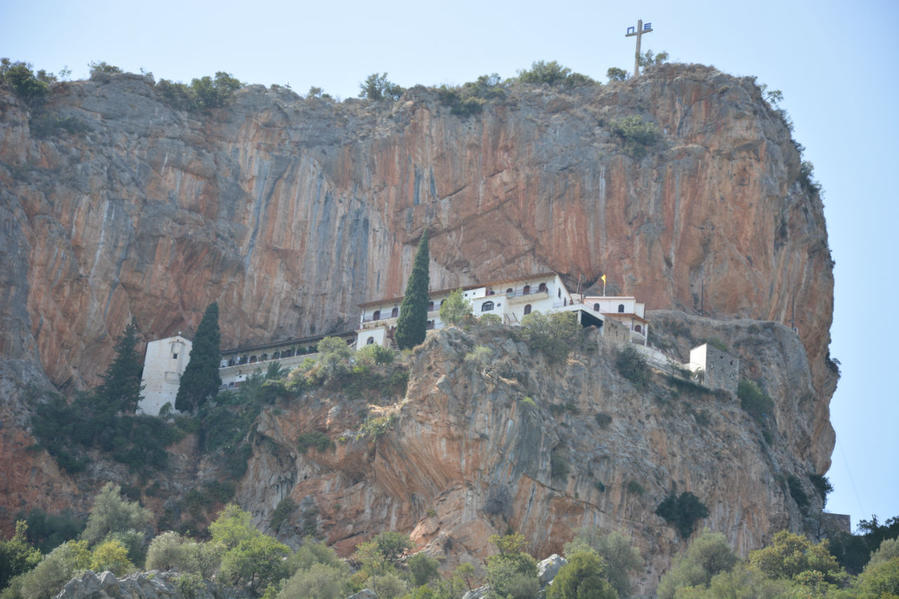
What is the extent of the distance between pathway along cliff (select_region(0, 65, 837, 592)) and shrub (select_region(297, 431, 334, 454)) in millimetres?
14410

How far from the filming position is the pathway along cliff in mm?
71812

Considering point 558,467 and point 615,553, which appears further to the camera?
point 558,467

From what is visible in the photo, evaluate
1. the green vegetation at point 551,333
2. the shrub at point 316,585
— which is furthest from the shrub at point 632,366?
the shrub at point 316,585

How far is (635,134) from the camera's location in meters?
78.4

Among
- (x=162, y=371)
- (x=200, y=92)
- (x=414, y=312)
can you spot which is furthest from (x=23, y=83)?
(x=414, y=312)

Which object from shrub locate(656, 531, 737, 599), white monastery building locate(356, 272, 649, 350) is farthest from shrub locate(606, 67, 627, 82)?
shrub locate(656, 531, 737, 599)

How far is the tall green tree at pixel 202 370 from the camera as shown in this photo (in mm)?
67812

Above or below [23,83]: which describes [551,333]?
below

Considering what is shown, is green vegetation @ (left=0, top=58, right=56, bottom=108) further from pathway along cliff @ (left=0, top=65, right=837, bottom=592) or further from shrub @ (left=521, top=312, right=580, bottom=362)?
shrub @ (left=521, top=312, right=580, bottom=362)

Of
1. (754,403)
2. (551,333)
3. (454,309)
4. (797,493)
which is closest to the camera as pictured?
(551,333)

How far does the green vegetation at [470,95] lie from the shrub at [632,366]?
2290 centimetres

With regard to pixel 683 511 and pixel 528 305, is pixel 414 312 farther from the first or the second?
pixel 683 511

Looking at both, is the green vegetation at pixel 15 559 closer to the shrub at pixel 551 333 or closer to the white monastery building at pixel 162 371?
the white monastery building at pixel 162 371

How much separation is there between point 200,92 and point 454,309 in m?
24.7
